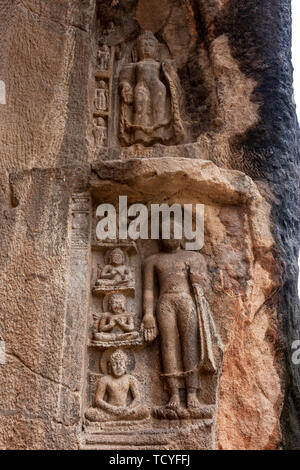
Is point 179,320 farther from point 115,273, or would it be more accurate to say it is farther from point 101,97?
point 101,97

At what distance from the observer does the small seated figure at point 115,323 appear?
372 cm

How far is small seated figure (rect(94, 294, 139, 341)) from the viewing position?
372 cm

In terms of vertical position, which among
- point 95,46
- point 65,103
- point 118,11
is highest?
point 118,11

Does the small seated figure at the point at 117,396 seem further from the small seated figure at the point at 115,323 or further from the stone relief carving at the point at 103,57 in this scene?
the stone relief carving at the point at 103,57

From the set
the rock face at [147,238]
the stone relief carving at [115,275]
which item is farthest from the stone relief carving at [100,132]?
the stone relief carving at [115,275]

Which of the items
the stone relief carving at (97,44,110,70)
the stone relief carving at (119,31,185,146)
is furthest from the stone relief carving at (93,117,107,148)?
the stone relief carving at (97,44,110,70)

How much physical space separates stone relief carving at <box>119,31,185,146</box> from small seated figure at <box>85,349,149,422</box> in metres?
1.86

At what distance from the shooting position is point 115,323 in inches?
148

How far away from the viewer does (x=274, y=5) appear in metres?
4.76

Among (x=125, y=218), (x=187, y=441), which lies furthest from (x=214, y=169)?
(x=187, y=441)

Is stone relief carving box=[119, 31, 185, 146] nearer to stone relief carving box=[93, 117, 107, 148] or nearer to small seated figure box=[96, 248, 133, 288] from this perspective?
stone relief carving box=[93, 117, 107, 148]
